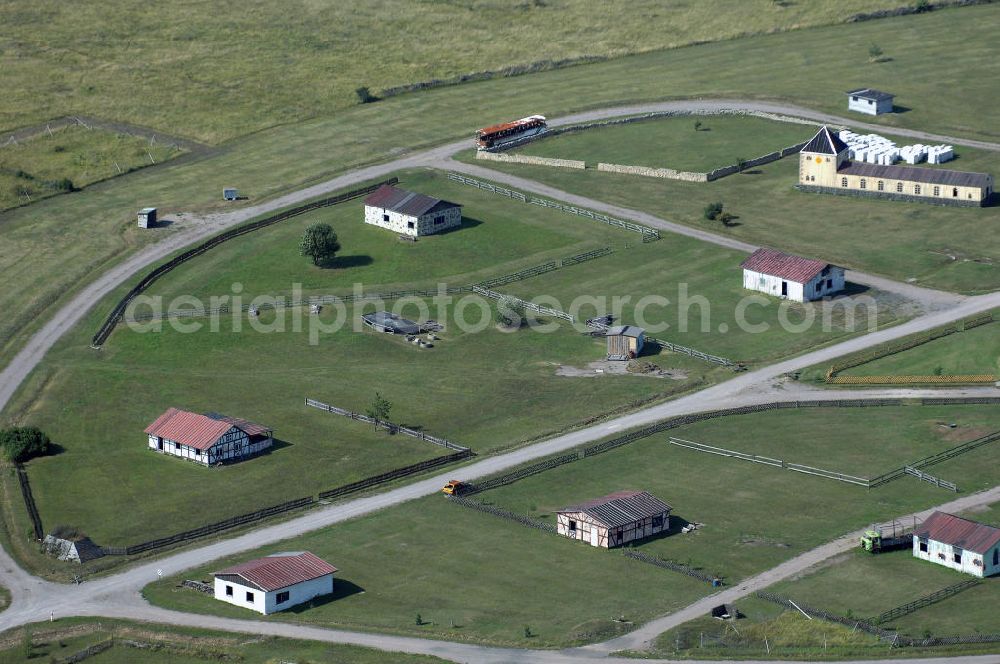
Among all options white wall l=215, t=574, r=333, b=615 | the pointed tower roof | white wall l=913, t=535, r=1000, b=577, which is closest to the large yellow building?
the pointed tower roof

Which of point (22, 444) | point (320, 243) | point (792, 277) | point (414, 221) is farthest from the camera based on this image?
point (414, 221)

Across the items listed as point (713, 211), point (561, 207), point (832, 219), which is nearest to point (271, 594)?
point (561, 207)

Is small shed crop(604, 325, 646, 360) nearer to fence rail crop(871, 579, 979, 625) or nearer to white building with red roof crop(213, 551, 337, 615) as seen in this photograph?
fence rail crop(871, 579, 979, 625)

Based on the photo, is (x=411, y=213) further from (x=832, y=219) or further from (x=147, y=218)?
(x=832, y=219)

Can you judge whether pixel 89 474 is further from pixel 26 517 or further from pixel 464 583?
pixel 464 583

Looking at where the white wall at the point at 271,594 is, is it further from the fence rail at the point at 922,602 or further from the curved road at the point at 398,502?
the fence rail at the point at 922,602

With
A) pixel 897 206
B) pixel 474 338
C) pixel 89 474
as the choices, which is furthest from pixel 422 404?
pixel 897 206
